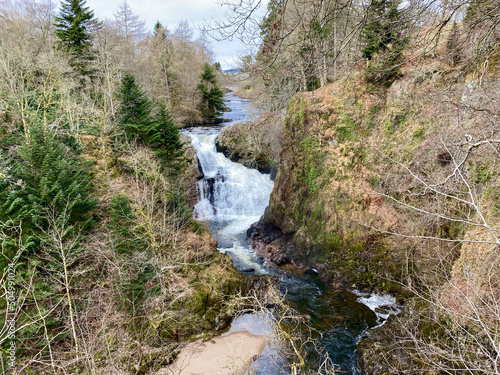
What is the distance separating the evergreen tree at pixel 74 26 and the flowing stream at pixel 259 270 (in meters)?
10.4

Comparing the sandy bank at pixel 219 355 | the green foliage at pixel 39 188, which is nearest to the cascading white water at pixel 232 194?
the sandy bank at pixel 219 355

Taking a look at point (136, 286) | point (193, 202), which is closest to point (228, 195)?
point (193, 202)

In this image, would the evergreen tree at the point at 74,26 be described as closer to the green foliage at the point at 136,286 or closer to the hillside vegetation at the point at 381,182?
the hillside vegetation at the point at 381,182

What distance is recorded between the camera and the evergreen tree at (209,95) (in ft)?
102

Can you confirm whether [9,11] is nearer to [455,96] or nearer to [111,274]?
[111,274]

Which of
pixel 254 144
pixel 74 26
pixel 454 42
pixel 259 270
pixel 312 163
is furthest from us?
pixel 254 144

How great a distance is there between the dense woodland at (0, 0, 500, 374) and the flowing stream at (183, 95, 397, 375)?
856mm

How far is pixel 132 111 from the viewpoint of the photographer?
1578 cm

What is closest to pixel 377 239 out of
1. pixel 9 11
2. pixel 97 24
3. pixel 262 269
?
pixel 262 269

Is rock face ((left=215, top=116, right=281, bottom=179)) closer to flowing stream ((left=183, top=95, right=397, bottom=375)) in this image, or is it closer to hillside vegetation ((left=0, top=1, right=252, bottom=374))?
flowing stream ((left=183, top=95, right=397, bottom=375))

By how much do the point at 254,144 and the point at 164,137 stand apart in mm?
7780

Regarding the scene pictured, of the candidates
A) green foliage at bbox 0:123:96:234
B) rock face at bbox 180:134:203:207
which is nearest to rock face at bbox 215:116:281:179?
rock face at bbox 180:134:203:207

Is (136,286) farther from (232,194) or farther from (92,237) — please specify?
(232,194)

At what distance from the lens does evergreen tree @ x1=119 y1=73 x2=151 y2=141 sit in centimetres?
1534
